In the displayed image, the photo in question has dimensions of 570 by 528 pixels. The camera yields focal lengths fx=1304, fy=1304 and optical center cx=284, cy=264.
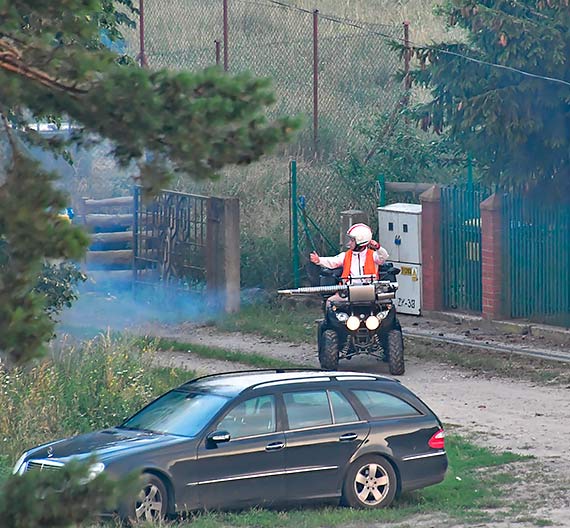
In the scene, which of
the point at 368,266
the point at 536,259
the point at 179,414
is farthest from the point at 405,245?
the point at 179,414

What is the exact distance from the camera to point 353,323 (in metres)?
17.2

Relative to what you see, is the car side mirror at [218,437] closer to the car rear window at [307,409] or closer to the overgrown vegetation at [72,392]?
the car rear window at [307,409]

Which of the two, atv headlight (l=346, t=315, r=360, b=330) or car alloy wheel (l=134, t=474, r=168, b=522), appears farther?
atv headlight (l=346, t=315, r=360, b=330)

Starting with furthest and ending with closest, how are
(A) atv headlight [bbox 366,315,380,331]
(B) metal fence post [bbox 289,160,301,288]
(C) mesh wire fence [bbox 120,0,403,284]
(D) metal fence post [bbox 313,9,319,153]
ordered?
1. (D) metal fence post [bbox 313,9,319,153]
2. (C) mesh wire fence [bbox 120,0,403,284]
3. (B) metal fence post [bbox 289,160,301,288]
4. (A) atv headlight [bbox 366,315,380,331]

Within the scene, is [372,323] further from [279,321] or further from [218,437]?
[218,437]

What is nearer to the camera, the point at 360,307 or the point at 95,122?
the point at 95,122

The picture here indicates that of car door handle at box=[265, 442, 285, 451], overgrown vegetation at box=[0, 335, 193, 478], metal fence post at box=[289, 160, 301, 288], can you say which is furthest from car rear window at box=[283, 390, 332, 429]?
metal fence post at box=[289, 160, 301, 288]

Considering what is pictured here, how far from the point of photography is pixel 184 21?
4159cm

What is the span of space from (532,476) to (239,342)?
8630 mm

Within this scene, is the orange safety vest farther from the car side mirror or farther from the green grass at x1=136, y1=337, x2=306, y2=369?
the car side mirror

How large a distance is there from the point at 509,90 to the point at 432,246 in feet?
12.2

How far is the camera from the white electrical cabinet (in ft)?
70.9

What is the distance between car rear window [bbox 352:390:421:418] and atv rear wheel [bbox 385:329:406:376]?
5.30 meters

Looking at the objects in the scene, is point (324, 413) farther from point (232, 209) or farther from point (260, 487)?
point (232, 209)
